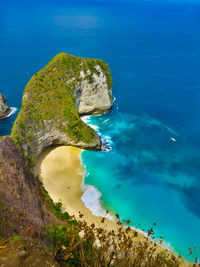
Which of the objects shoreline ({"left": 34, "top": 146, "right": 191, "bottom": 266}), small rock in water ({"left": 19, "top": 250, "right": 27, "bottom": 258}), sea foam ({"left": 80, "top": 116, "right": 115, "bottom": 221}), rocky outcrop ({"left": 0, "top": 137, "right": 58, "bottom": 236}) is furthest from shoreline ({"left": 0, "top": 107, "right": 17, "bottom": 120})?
small rock in water ({"left": 19, "top": 250, "right": 27, "bottom": 258})

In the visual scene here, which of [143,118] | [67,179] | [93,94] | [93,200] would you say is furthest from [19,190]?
[143,118]

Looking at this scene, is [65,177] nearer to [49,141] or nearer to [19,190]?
[49,141]

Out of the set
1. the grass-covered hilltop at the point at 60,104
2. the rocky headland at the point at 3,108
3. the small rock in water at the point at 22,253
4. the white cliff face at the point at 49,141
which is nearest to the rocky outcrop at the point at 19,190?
the grass-covered hilltop at the point at 60,104

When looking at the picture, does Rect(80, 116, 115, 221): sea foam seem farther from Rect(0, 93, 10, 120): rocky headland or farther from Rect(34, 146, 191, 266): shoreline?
Rect(0, 93, 10, 120): rocky headland

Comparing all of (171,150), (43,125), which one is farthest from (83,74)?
(171,150)

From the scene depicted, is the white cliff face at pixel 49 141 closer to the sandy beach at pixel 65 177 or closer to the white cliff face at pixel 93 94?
the sandy beach at pixel 65 177

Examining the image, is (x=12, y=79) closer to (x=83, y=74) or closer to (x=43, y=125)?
(x=83, y=74)
